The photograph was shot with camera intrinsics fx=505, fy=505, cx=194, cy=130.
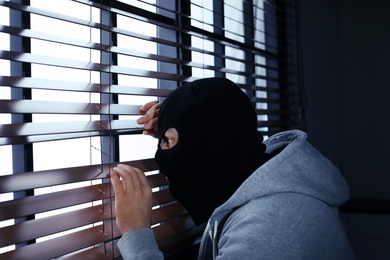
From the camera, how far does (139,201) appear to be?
1.05 metres

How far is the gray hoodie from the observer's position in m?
0.92

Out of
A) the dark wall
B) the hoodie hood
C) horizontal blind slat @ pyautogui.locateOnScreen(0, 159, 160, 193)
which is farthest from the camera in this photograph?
the dark wall

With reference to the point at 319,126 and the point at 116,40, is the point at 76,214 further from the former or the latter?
the point at 319,126

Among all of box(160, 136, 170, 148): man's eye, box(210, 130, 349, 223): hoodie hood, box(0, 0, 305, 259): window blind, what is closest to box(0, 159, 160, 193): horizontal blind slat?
box(0, 0, 305, 259): window blind

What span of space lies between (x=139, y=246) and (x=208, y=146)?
0.26m

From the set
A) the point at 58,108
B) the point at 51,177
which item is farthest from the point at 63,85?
the point at 51,177

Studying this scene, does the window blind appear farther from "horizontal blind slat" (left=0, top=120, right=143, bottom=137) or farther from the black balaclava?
the black balaclava

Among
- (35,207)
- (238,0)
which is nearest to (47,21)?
(35,207)

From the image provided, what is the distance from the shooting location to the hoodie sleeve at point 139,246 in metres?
0.96

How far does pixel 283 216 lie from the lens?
0.95 m

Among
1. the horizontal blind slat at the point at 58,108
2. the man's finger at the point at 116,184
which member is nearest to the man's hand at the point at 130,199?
the man's finger at the point at 116,184

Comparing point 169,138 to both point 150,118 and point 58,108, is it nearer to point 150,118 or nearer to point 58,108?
point 150,118

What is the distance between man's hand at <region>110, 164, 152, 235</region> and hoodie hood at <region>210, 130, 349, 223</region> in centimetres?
15

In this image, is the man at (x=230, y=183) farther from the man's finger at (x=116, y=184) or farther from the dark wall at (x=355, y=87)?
the dark wall at (x=355, y=87)
